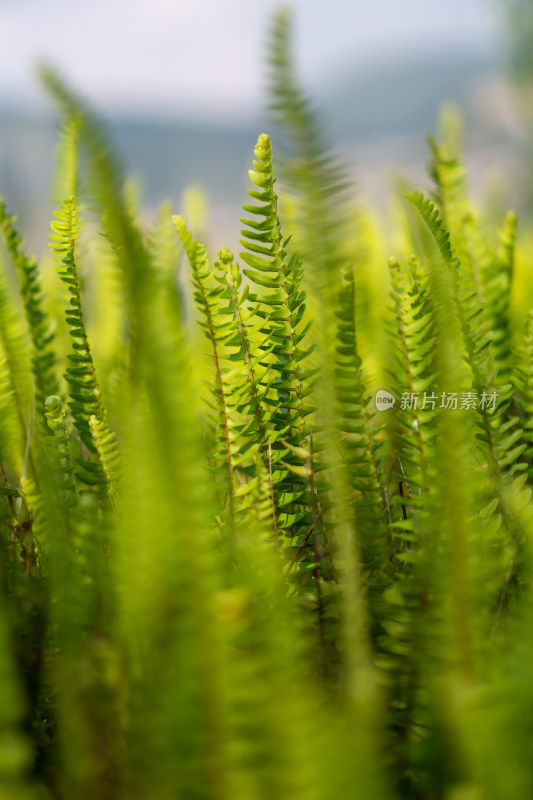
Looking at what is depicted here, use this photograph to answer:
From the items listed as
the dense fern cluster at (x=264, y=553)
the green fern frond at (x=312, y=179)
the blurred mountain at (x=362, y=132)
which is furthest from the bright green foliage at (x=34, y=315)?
the blurred mountain at (x=362, y=132)

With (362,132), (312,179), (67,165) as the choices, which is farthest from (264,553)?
(362,132)

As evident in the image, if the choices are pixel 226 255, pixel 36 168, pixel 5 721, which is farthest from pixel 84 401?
pixel 36 168

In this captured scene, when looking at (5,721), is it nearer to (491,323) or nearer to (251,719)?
(251,719)

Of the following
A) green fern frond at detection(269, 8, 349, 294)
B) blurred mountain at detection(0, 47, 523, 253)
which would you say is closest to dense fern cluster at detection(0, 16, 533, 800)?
green fern frond at detection(269, 8, 349, 294)

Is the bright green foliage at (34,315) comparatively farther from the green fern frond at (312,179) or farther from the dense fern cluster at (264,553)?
the green fern frond at (312,179)

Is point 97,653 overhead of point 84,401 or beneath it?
beneath
